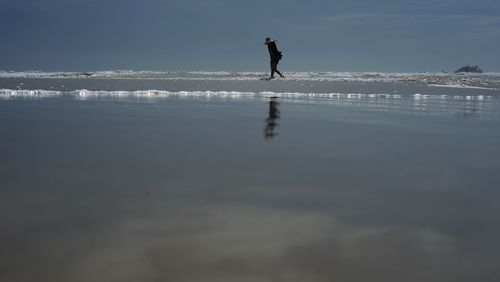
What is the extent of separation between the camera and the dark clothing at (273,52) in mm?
20508

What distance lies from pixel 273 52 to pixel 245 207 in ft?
59.3

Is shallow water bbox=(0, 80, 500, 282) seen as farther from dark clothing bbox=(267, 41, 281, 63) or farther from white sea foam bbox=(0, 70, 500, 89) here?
white sea foam bbox=(0, 70, 500, 89)

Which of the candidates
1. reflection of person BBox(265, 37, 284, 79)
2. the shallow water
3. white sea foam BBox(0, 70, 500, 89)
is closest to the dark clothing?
reflection of person BBox(265, 37, 284, 79)

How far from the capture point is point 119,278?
2.11 m

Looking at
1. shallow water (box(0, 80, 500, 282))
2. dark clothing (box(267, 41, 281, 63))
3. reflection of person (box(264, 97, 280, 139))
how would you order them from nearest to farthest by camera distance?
shallow water (box(0, 80, 500, 282)) → reflection of person (box(264, 97, 280, 139)) → dark clothing (box(267, 41, 281, 63))

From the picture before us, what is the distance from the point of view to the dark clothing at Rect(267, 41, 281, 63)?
20508 mm

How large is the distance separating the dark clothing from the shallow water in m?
14.6

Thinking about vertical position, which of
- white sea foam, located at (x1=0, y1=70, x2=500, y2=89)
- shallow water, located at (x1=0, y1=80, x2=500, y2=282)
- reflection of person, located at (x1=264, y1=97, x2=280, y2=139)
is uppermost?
white sea foam, located at (x1=0, y1=70, x2=500, y2=89)

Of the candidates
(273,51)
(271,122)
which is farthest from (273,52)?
(271,122)

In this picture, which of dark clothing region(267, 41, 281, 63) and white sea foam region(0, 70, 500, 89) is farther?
white sea foam region(0, 70, 500, 89)

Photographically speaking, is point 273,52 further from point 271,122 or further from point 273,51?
point 271,122

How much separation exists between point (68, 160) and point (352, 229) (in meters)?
2.75

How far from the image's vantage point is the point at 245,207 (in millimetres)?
3088

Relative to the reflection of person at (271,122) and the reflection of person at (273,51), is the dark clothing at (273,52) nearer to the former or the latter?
the reflection of person at (273,51)
